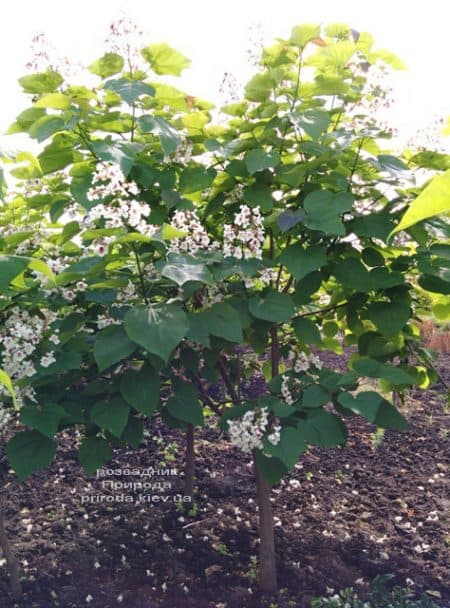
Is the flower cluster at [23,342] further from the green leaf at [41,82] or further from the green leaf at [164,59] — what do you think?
the green leaf at [164,59]

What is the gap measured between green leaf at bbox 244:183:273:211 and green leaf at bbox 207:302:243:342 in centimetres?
37

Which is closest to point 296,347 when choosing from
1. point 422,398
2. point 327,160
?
point 327,160

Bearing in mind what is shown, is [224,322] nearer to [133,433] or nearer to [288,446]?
[288,446]

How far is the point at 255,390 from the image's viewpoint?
4.91 meters

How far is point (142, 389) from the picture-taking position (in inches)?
78.8

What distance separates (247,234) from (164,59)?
68 cm

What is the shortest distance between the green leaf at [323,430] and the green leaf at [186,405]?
0.36m

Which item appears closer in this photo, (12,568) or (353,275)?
(353,275)

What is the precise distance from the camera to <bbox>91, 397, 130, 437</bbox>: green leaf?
6.64ft

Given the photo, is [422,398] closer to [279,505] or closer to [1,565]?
[279,505]

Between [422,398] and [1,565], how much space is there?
335 centimetres

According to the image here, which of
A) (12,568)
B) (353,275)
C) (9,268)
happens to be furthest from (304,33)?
(12,568)

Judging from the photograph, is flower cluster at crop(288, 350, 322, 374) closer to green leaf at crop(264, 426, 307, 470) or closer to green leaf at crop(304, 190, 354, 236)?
green leaf at crop(264, 426, 307, 470)

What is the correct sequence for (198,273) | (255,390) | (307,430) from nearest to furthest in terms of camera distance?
(198,273)
(307,430)
(255,390)
